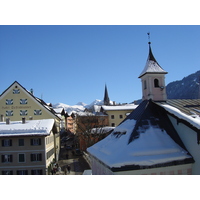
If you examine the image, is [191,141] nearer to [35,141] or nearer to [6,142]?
[35,141]

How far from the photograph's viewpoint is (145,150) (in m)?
6.71

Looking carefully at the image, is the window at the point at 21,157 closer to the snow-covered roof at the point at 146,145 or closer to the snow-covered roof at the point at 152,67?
the snow-covered roof at the point at 146,145

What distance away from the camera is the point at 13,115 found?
24.9 meters

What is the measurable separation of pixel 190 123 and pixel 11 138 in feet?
51.7

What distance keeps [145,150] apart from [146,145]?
238mm

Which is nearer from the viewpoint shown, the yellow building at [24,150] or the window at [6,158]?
the yellow building at [24,150]

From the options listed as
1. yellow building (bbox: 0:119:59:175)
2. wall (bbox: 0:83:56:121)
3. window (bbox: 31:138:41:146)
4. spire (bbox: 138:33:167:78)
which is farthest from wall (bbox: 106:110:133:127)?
spire (bbox: 138:33:167:78)

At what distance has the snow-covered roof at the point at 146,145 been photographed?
21.2 ft

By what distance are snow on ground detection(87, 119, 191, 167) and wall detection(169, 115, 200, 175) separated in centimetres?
26

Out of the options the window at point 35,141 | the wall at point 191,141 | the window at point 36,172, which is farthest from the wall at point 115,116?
the wall at point 191,141

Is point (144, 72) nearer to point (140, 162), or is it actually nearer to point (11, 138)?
point (140, 162)

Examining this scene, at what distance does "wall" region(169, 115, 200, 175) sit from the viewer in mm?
6793

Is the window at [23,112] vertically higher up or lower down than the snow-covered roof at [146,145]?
higher up

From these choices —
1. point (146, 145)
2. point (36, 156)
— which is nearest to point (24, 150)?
point (36, 156)
